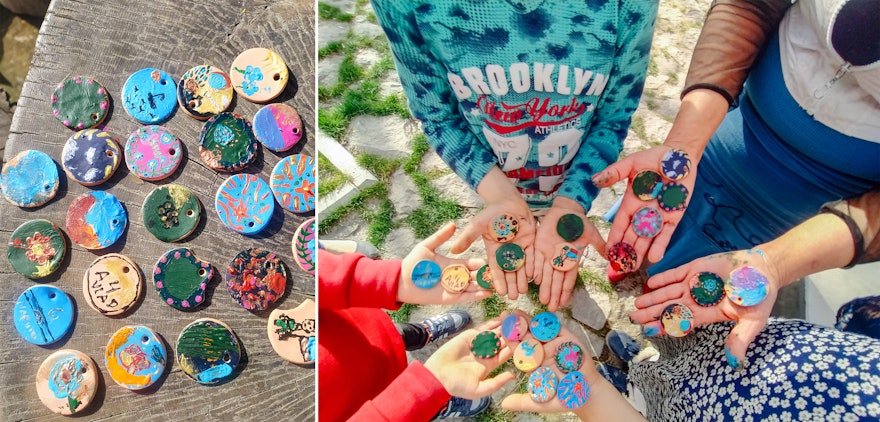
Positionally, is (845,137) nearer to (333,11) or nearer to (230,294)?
(230,294)

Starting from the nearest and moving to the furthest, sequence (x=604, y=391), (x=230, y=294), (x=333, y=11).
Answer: (x=230, y=294) → (x=604, y=391) → (x=333, y=11)

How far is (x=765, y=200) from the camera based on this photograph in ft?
4.96

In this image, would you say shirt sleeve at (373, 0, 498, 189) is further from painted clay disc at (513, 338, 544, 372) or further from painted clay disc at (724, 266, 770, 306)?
painted clay disc at (724, 266, 770, 306)

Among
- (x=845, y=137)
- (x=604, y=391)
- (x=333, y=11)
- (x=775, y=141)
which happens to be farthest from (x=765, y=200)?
(x=333, y=11)

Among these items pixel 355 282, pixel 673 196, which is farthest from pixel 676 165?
pixel 355 282

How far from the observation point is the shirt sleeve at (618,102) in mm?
1098

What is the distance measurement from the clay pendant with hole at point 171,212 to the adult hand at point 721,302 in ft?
3.59

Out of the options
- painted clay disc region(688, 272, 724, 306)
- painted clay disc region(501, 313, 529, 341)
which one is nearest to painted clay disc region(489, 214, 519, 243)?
painted clay disc region(501, 313, 529, 341)

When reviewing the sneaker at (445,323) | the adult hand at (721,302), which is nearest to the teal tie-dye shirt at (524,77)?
the adult hand at (721,302)

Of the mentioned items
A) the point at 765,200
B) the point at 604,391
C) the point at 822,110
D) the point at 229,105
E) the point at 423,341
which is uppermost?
the point at 229,105

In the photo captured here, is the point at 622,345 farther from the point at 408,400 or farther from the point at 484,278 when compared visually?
the point at 408,400

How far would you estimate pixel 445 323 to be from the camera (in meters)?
2.05

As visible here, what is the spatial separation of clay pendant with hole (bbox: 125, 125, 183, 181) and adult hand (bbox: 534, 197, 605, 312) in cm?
90

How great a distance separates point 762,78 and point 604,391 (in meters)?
0.88
